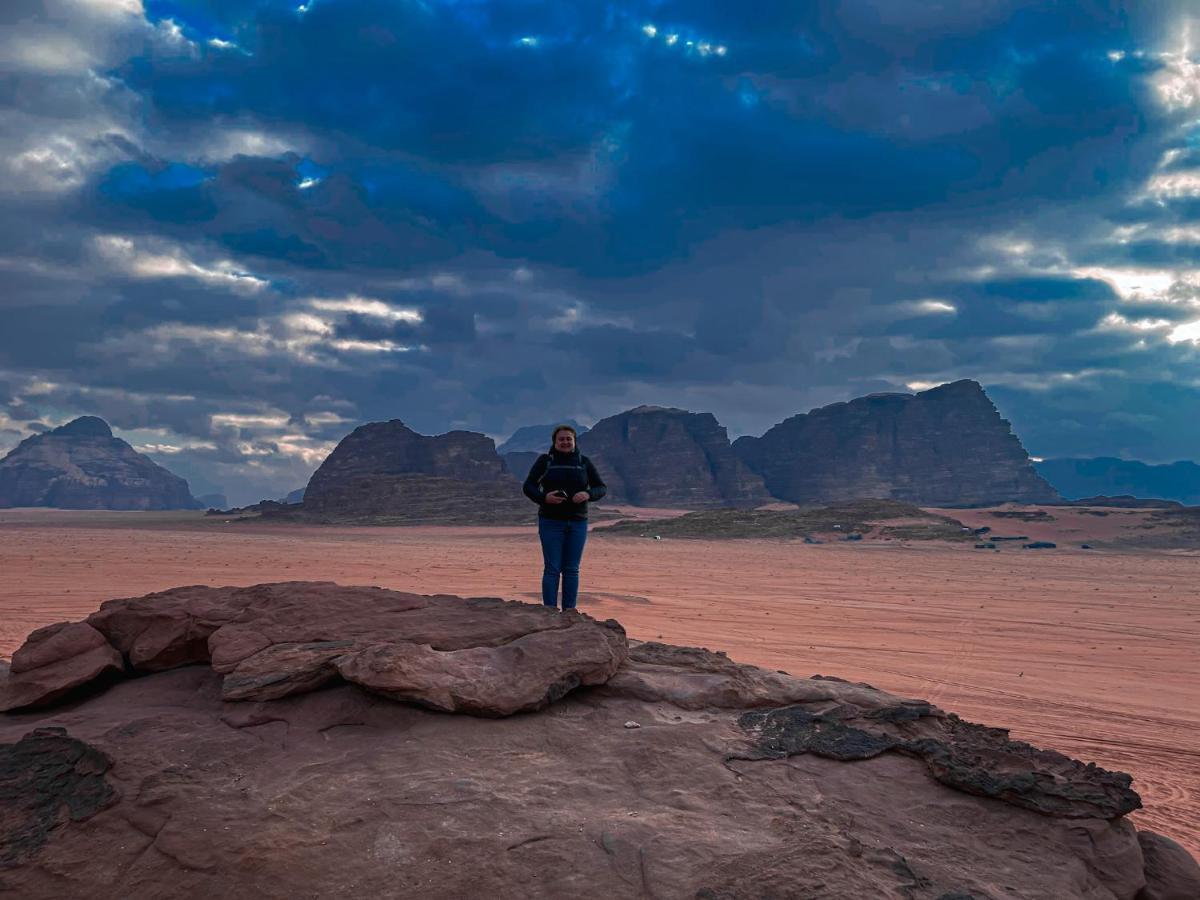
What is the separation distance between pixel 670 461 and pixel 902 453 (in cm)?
4470

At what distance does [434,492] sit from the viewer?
276ft

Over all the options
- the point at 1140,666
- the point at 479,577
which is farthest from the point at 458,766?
the point at 479,577

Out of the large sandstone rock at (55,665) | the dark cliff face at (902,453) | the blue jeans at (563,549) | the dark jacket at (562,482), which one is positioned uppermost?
the dark cliff face at (902,453)

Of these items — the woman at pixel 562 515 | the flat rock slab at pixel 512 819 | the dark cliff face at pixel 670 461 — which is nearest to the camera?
the flat rock slab at pixel 512 819

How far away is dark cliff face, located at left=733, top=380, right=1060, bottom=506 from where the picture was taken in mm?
137750

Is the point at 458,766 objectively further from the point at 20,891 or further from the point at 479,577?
the point at 479,577

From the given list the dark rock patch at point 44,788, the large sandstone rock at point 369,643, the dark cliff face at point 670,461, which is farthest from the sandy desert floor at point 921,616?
the dark cliff face at point 670,461

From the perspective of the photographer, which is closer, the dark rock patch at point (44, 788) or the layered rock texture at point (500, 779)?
the layered rock texture at point (500, 779)

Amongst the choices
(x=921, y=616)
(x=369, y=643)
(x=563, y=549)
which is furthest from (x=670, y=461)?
(x=369, y=643)

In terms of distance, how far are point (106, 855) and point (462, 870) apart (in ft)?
5.14

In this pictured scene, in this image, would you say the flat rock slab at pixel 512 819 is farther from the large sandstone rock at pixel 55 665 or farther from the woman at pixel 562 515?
the woman at pixel 562 515

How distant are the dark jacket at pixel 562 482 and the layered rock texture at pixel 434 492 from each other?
65688mm

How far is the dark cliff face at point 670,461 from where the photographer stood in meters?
130

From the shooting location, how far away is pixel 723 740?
449 cm
